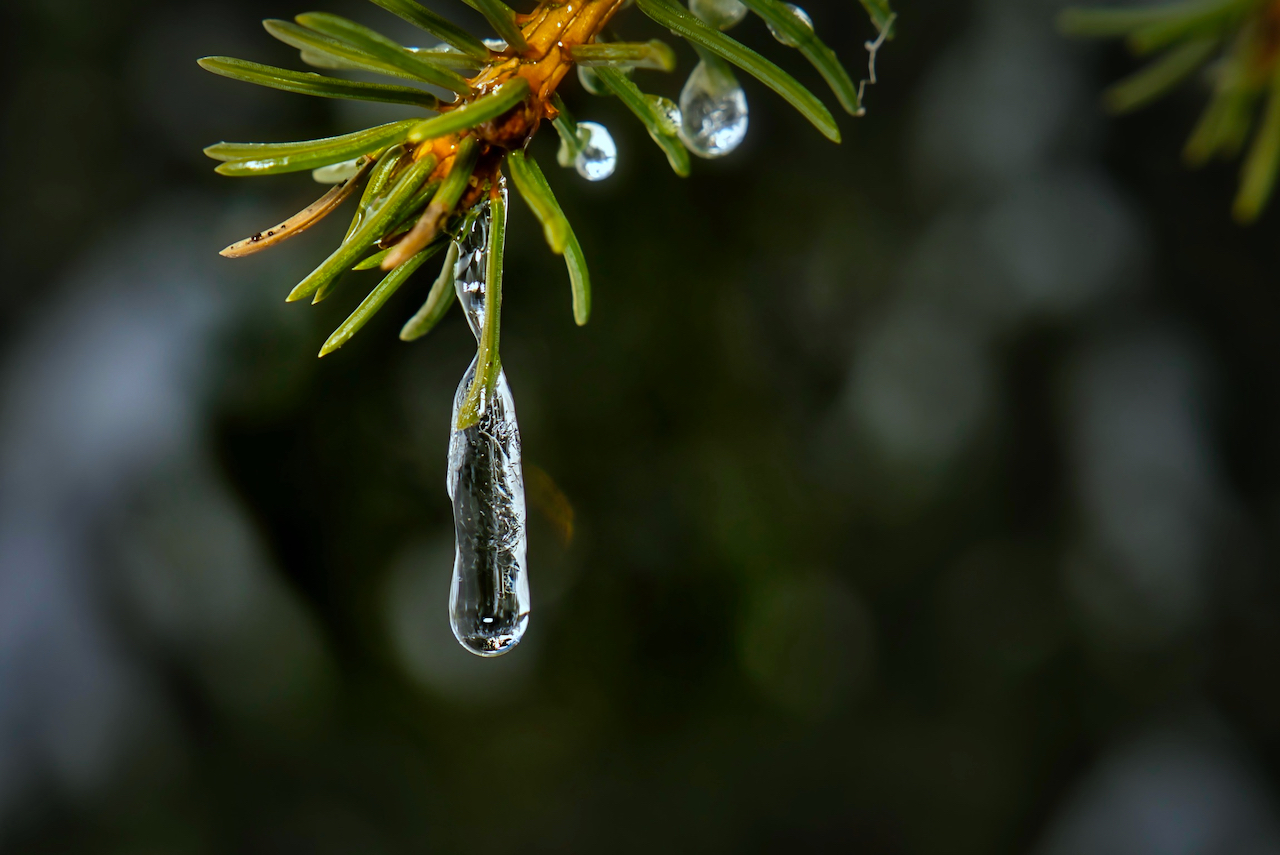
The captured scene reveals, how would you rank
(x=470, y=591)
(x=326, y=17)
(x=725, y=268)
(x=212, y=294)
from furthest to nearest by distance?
(x=725, y=268), (x=212, y=294), (x=470, y=591), (x=326, y=17)

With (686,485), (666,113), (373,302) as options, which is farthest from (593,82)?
(686,485)

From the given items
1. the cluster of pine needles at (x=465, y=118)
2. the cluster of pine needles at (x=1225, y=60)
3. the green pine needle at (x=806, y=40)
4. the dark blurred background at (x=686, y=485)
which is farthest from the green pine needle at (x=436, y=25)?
the dark blurred background at (x=686, y=485)

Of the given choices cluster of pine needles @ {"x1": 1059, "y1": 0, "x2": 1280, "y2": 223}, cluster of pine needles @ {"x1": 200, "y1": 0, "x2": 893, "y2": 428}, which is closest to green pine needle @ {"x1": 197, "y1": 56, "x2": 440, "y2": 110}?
cluster of pine needles @ {"x1": 200, "y1": 0, "x2": 893, "y2": 428}

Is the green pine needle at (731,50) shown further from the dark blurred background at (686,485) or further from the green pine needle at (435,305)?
the dark blurred background at (686,485)

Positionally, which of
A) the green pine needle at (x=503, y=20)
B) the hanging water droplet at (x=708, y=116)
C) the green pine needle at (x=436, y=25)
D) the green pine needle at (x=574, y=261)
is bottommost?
the green pine needle at (x=574, y=261)

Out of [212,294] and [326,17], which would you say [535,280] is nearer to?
[212,294]

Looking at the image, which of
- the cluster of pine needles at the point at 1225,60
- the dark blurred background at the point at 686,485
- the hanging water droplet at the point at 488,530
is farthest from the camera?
the dark blurred background at the point at 686,485

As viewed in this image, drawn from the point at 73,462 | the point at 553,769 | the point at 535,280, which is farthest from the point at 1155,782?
the point at 73,462
